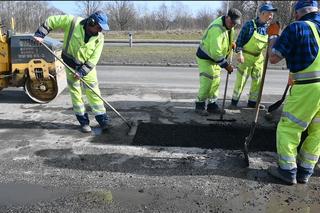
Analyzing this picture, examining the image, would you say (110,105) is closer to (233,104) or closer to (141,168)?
(141,168)

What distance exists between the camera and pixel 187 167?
502 cm

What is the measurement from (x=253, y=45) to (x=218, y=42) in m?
1.05

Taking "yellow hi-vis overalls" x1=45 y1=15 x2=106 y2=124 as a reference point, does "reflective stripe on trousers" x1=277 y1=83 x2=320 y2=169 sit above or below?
below

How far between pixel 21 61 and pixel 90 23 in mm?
2868

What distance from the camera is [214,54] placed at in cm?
654

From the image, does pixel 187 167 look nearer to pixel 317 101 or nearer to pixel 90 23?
pixel 317 101

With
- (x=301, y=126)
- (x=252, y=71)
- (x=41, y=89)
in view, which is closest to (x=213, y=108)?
(x=252, y=71)

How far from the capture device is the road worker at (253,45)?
6.93 m

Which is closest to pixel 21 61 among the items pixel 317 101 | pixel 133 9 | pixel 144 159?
pixel 144 159

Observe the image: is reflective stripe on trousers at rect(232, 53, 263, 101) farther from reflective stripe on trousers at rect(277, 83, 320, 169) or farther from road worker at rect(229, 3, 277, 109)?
reflective stripe on trousers at rect(277, 83, 320, 169)

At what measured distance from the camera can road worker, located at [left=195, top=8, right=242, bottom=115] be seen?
6.49 m

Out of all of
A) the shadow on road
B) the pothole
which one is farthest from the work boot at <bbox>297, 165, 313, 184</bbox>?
the shadow on road

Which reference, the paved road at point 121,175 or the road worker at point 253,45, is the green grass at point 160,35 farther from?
the paved road at point 121,175

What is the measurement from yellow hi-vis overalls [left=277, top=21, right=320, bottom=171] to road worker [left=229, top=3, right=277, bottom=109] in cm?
279
